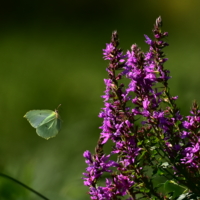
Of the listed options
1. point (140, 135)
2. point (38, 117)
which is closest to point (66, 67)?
point (38, 117)

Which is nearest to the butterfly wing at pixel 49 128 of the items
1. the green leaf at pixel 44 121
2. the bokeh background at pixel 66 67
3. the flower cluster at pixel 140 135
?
the green leaf at pixel 44 121

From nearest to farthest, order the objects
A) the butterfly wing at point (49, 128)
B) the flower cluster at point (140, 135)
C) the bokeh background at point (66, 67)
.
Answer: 1. the flower cluster at point (140, 135)
2. the butterfly wing at point (49, 128)
3. the bokeh background at point (66, 67)

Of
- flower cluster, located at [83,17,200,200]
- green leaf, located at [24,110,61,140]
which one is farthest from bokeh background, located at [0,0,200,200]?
flower cluster, located at [83,17,200,200]

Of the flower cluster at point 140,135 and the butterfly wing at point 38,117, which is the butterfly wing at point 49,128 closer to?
the butterfly wing at point 38,117

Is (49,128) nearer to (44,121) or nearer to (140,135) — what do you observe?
(44,121)

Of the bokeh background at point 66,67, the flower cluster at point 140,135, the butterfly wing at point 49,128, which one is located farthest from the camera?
the bokeh background at point 66,67

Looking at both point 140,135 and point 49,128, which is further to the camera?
point 49,128

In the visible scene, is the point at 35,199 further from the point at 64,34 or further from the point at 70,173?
the point at 64,34
